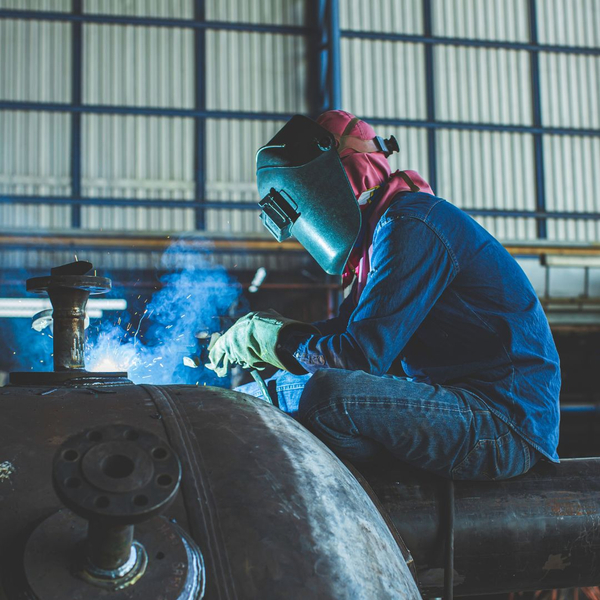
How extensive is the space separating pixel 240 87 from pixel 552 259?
4.66m

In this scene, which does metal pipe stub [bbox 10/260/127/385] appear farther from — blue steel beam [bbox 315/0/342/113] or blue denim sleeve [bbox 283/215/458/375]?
blue steel beam [bbox 315/0/342/113]

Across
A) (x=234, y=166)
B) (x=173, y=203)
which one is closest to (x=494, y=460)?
(x=173, y=203)

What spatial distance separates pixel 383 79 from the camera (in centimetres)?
920

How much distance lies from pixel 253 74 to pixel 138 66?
1.49 meters

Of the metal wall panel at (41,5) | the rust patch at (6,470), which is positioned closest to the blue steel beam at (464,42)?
the metal wall panel at (41,5)

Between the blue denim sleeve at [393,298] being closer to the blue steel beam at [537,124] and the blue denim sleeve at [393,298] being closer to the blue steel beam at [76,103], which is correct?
the blue steel beam at [76,103]

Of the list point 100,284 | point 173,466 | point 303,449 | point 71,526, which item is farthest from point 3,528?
point 100,284

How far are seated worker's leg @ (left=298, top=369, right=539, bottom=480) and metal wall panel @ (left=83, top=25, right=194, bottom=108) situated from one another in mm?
7959

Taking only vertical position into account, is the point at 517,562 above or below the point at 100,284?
below

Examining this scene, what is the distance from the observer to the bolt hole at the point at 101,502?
691 mm

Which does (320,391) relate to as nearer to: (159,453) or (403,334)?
(403,334)

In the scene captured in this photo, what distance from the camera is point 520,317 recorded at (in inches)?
66.5

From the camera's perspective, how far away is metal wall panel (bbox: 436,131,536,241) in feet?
30.0

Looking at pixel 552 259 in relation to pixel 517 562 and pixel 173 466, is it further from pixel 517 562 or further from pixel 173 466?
pixel 173 466
